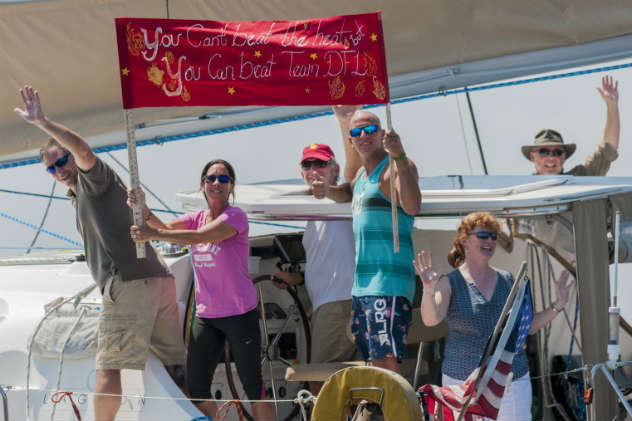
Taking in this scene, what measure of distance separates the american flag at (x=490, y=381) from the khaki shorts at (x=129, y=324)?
1159 mm

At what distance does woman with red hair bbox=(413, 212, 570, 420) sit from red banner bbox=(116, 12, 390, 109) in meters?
0.65

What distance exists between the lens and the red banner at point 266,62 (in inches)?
149

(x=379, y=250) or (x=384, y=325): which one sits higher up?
(x=379, y=250)

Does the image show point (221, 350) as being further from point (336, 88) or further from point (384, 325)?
point (336, 88)

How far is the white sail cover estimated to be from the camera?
204 inches

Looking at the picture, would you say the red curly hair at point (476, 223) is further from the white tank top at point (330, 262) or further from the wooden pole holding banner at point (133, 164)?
the wooden pole holding banner at point (133, 164)

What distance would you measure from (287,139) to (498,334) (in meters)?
3.22

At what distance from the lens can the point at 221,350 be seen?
4.08 m

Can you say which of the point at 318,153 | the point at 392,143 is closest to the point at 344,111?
the point at 318,153

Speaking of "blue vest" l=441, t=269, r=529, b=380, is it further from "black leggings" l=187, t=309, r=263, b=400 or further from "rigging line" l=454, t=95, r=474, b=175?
"rigging line" l=454, t=95, r=474, b=175

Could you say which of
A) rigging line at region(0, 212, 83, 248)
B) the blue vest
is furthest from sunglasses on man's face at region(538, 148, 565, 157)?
rigging line at region(0, 212, 83, 248)

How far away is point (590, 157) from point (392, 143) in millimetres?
1844

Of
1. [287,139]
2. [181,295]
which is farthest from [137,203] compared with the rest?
[287,139]

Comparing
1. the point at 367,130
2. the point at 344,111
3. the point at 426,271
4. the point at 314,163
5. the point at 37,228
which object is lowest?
the point at 426,271
